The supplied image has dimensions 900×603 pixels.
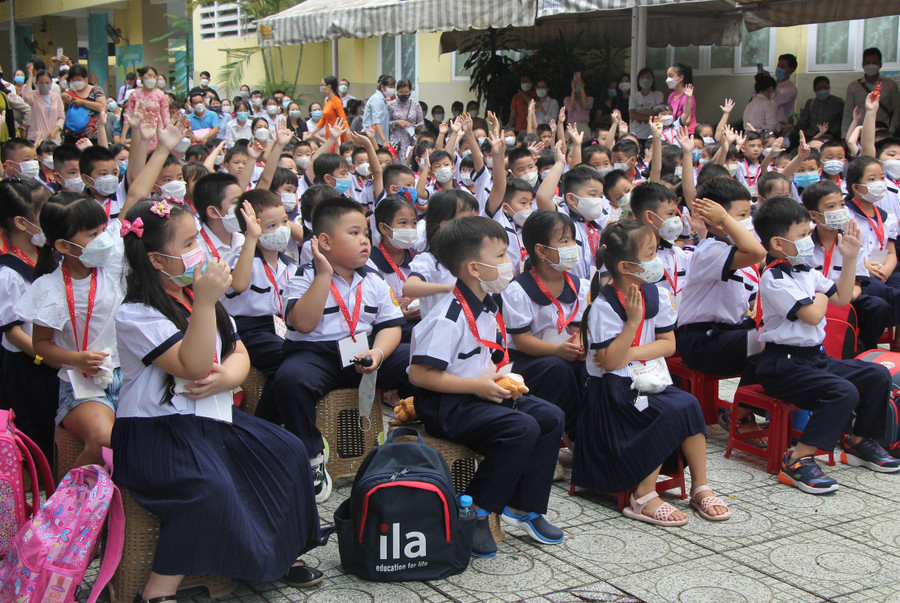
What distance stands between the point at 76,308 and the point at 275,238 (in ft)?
4.48

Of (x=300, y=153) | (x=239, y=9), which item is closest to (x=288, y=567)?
(x=300, y=153)

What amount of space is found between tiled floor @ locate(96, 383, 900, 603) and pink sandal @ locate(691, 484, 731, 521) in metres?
0.03

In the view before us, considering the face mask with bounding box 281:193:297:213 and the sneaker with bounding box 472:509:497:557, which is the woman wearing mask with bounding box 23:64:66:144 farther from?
the sneaker with bounding box 472:509:497:557

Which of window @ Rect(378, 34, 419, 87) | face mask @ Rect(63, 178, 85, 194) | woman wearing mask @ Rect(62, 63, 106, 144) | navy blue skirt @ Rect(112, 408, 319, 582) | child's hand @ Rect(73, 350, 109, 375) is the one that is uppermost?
window @ Rect(378, 34, 419, 87)

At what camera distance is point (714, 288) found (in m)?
5.07

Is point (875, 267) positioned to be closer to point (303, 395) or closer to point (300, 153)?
point (303, 395)

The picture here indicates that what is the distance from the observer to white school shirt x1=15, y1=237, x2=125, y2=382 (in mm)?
3623

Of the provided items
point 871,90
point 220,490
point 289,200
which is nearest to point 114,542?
point 220,490

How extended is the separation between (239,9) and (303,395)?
62.3 ft

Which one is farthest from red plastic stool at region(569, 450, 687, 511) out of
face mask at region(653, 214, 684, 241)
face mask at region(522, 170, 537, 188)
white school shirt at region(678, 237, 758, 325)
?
face mask at region(522, 170, 537, 188)

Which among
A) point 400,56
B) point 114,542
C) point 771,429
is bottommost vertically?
point 771,429

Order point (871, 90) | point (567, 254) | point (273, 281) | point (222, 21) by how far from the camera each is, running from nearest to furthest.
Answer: point (567, 254) → point (273, 281) → point (871, 90) → point (222, 21)

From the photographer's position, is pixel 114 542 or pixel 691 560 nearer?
pixel 114 542

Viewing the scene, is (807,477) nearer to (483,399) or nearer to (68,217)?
(483,399)
